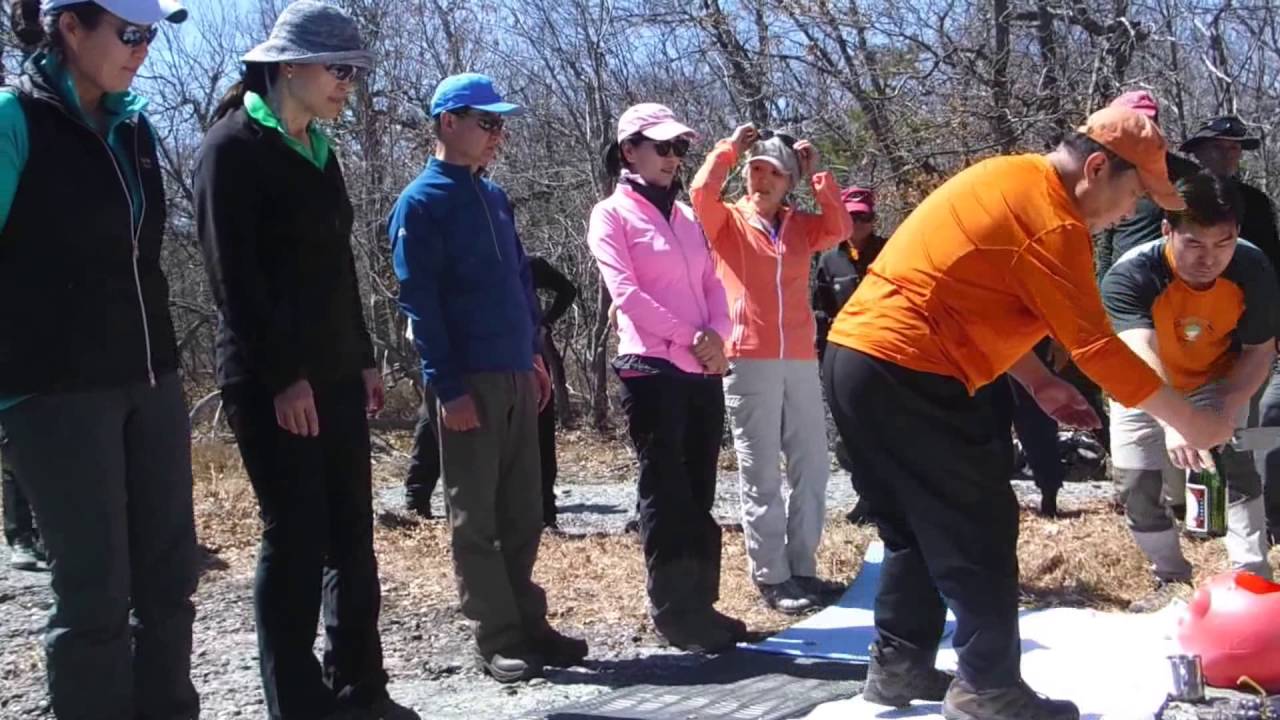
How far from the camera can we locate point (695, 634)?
193 inches

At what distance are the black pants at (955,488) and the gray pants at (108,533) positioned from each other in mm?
1801

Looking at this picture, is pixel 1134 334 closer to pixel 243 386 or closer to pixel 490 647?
pixel 490 647

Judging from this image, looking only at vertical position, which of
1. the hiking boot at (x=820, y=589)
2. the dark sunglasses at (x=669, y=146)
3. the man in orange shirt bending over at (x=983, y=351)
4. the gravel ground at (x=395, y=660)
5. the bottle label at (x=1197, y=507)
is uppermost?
the dark sunglasses at (x=669, y=146)

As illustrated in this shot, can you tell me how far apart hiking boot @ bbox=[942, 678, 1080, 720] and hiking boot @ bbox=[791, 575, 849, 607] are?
1.93 m

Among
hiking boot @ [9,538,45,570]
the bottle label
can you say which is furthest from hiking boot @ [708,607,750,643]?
hiking boot @ [9,538,45,570]

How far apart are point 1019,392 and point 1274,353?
253cm

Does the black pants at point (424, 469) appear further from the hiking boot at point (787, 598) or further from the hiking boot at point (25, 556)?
the hiking boot at point (787, 598)

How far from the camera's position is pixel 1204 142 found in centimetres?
624

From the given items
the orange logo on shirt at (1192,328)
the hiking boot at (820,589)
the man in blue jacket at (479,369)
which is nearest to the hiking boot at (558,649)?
the man in blue jacket at (479,369)

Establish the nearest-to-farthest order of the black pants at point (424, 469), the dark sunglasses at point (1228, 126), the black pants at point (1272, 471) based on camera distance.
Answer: the dark sunglasses at point (1228, 126)
the black pants at point (1272, 471)
the black pants at point (424, 469)

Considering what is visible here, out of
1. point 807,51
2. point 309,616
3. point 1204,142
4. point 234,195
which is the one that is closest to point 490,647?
point 309,616

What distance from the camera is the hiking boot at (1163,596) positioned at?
5152mm

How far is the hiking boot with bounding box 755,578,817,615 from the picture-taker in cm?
552

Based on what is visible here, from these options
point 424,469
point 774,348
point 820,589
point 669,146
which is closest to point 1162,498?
point 820,589
